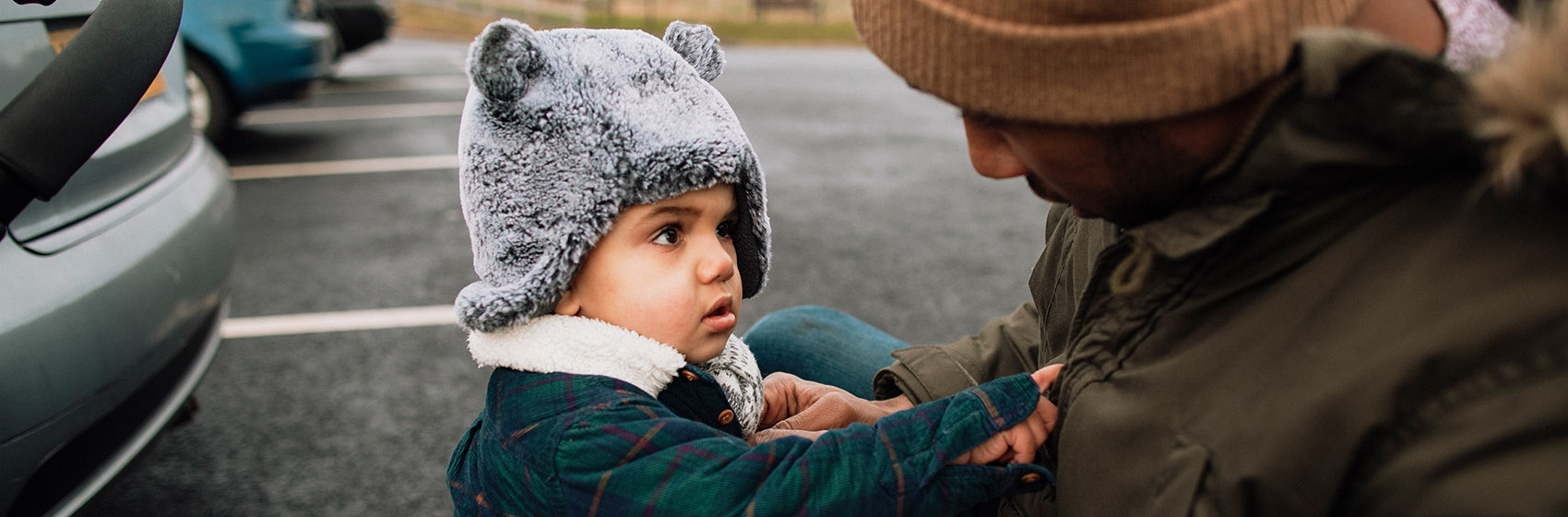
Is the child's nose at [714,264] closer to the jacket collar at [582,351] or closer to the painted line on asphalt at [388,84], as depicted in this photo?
the jacket collar at [582,351]

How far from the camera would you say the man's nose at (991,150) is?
1053 mm

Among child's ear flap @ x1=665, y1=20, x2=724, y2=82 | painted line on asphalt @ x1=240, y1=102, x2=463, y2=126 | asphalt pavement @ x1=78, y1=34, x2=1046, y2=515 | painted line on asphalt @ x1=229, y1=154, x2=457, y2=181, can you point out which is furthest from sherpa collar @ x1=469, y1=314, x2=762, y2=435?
painted line on asphalt @ x1=240, y1=102, x2=463, y2=126

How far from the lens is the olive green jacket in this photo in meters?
0.77

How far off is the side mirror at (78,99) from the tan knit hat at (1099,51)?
1368mm

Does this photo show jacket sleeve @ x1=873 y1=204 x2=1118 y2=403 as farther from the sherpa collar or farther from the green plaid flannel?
the sherpa collar

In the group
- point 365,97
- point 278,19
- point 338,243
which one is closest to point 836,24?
point 365,97

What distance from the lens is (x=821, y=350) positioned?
5.78ft

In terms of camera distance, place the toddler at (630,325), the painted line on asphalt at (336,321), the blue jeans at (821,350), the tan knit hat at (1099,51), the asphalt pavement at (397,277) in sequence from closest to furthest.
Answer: the tan knit hat at (1099,51) < the toddler at (630,325) < the blue jeans at (821,350) < the asphalt pavement at (397,277) < the painted line on asphalt at (336,321)

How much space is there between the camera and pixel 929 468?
115 centimetres

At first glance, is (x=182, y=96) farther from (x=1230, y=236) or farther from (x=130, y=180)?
(x=1230, y=236)

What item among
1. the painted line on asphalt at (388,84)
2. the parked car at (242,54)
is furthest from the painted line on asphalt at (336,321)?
the painted line on asphalt at (388,84)

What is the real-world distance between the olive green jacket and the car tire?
644 centimetres

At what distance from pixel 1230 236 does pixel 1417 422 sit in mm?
220

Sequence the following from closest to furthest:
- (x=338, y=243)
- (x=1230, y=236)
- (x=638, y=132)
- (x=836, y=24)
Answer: (x=1230, y=236) < (x=638, y=132) < (x=338, y=243) < (x=836, y=24)
